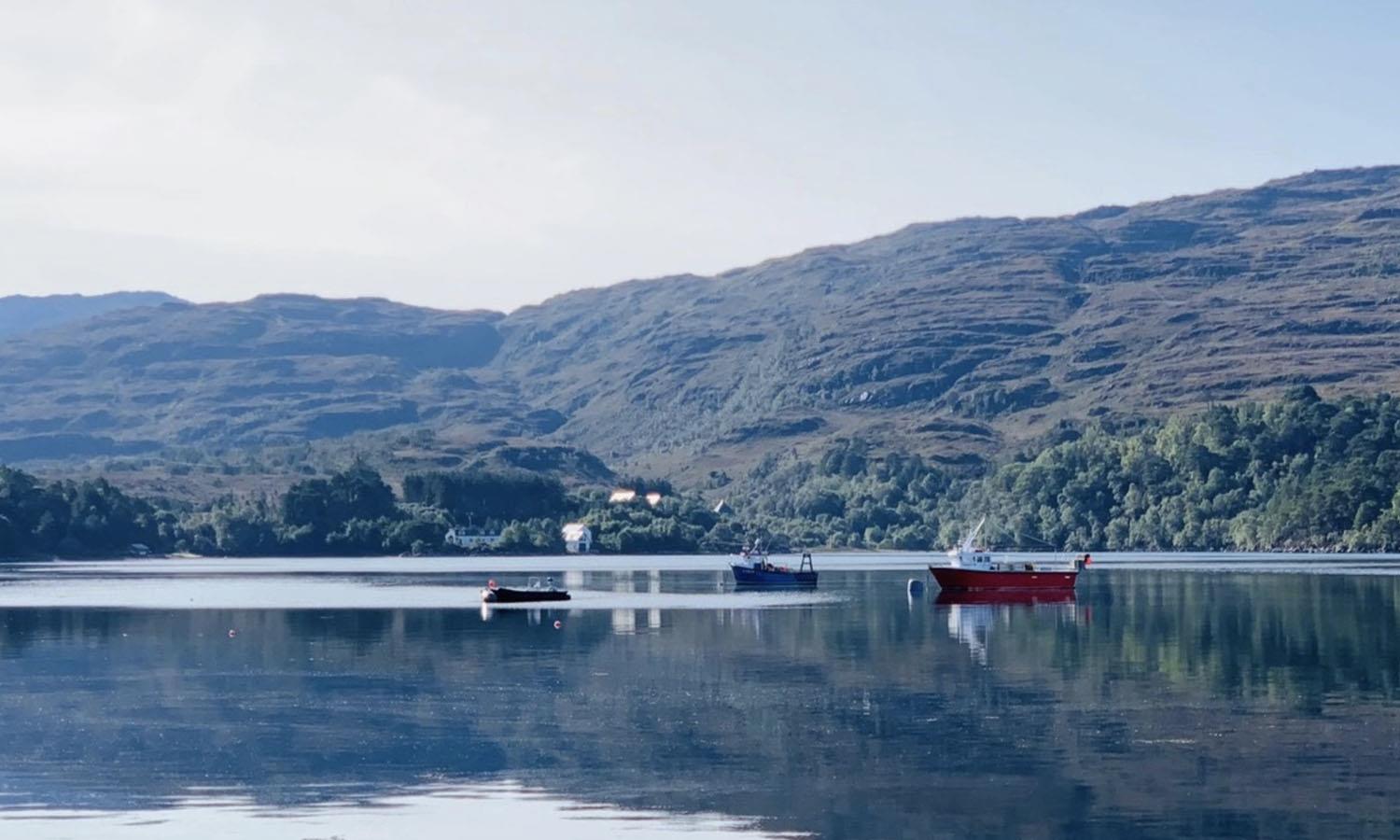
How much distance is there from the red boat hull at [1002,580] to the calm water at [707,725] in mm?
28781

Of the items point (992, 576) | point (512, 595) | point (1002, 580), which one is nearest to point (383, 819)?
point (512, 595)

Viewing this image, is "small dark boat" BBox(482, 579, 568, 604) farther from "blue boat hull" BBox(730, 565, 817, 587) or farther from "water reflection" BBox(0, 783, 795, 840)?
"water reflection" BBox(0, 783, 795, 840)

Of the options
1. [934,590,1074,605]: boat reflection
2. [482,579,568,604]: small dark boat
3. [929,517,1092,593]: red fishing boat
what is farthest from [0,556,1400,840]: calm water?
[929,517,1092,593]: red fishing boat

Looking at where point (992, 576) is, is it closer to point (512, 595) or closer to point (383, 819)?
point (512, 595)

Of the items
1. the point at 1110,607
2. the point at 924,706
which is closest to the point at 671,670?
the point at 924,706

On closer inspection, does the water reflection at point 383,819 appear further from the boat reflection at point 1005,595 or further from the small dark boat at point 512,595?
the boat reflection at point 1005,595

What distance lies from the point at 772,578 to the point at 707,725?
9971 cm

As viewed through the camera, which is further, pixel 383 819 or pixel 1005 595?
pixel 1005 595

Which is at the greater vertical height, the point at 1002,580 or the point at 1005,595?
the point at 1002,580

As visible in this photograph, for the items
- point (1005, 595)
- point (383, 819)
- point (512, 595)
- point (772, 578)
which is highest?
point (512, 595)

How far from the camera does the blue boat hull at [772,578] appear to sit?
154 m

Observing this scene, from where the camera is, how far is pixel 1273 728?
172 ft

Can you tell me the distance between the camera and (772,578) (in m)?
154

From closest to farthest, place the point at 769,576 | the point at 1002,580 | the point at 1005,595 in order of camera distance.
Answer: the point at 1005,595
the point at 1002,580
the point at 769,576
